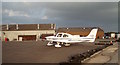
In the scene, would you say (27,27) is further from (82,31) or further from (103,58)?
(103,58)

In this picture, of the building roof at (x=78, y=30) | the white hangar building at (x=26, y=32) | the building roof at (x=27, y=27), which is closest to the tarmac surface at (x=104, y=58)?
the white hangar building at (x=26, y=32)

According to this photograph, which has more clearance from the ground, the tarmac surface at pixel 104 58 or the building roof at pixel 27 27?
the building roof at pixel 27 27

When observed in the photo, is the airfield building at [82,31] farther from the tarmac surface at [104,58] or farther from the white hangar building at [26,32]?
the tarmac surface at [104,58]

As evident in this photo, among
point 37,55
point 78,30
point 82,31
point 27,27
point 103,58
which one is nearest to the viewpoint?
point 103,58

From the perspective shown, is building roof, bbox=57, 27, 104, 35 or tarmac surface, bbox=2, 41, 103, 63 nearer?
tarmac surface, bbox=2, 41, 103, 63

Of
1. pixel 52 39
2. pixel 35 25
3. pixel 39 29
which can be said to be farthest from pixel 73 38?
pixel 35 25

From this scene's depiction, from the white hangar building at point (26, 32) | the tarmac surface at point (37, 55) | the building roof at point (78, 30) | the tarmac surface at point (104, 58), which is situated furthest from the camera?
the building roof at point (78, 30)

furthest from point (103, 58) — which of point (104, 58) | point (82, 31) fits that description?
point (82, 31)

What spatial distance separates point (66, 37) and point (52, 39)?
7.54ft

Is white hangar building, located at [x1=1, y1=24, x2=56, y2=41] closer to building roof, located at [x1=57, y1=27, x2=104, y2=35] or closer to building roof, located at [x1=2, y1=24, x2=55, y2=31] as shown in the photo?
building roof, located at [x1=2, y1=24, x2=55, y2=31]

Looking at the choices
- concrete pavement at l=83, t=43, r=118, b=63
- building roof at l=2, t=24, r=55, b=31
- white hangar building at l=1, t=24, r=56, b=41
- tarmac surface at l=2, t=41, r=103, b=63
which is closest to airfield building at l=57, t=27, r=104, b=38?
building roof at l=2, t=24, r=55, b=31

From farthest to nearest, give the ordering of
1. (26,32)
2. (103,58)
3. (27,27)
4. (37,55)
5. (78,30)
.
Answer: (78,30), (27,27), (26,32), (37,55), (103,58)

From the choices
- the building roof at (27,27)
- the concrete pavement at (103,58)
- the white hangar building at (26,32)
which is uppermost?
the building roof at (27,27)

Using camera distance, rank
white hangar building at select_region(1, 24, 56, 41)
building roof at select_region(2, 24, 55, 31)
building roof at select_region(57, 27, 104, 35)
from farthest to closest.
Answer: building roof at select_region(57, 27, 104, 35) → building roof at select_region(2, 24, 55, 31) → white hangar building at select_region(1, 24, 56, 41)
